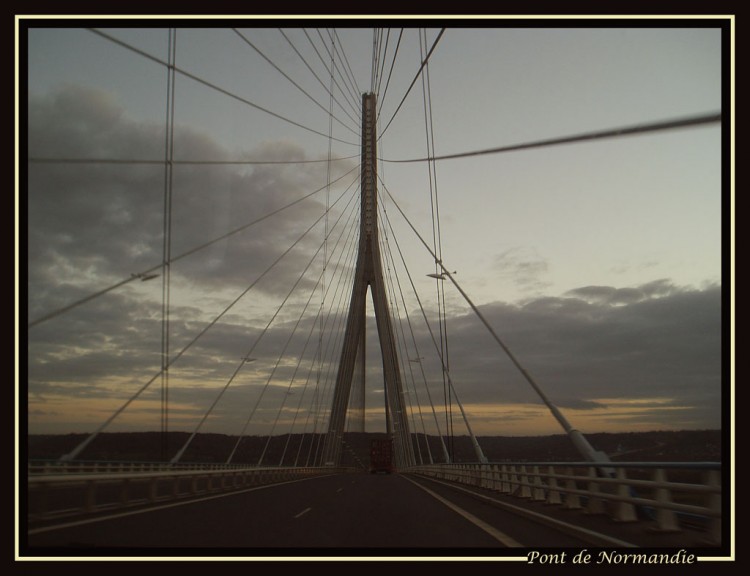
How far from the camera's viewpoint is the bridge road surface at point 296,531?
293 inches

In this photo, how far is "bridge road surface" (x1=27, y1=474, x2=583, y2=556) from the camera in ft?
24.4

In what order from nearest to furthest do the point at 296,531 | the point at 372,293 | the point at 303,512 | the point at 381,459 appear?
the point at 296,531 < the point at 303,512 < the point at 372,293 < the point at 381,459

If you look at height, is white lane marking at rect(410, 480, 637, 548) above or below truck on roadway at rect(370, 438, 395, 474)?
above

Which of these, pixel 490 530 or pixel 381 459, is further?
pixel 381 459

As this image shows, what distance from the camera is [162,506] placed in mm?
15336

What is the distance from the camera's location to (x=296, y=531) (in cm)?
1010

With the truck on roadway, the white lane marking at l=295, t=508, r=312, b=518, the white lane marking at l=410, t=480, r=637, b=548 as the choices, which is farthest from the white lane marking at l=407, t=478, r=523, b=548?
the truck on roadway

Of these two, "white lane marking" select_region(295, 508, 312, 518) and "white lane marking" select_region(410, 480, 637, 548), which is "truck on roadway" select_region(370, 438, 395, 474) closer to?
"white lane marking" select_region(410, 480, 637, 548)

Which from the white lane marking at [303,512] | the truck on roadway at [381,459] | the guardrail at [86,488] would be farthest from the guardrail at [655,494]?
the truck on roadway at [381,459]

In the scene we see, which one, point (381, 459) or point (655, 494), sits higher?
point (655, 494)

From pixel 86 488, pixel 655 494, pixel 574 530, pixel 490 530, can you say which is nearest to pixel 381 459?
pixel 86 488

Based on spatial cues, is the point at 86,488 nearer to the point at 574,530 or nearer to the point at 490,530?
the point at 490,530
